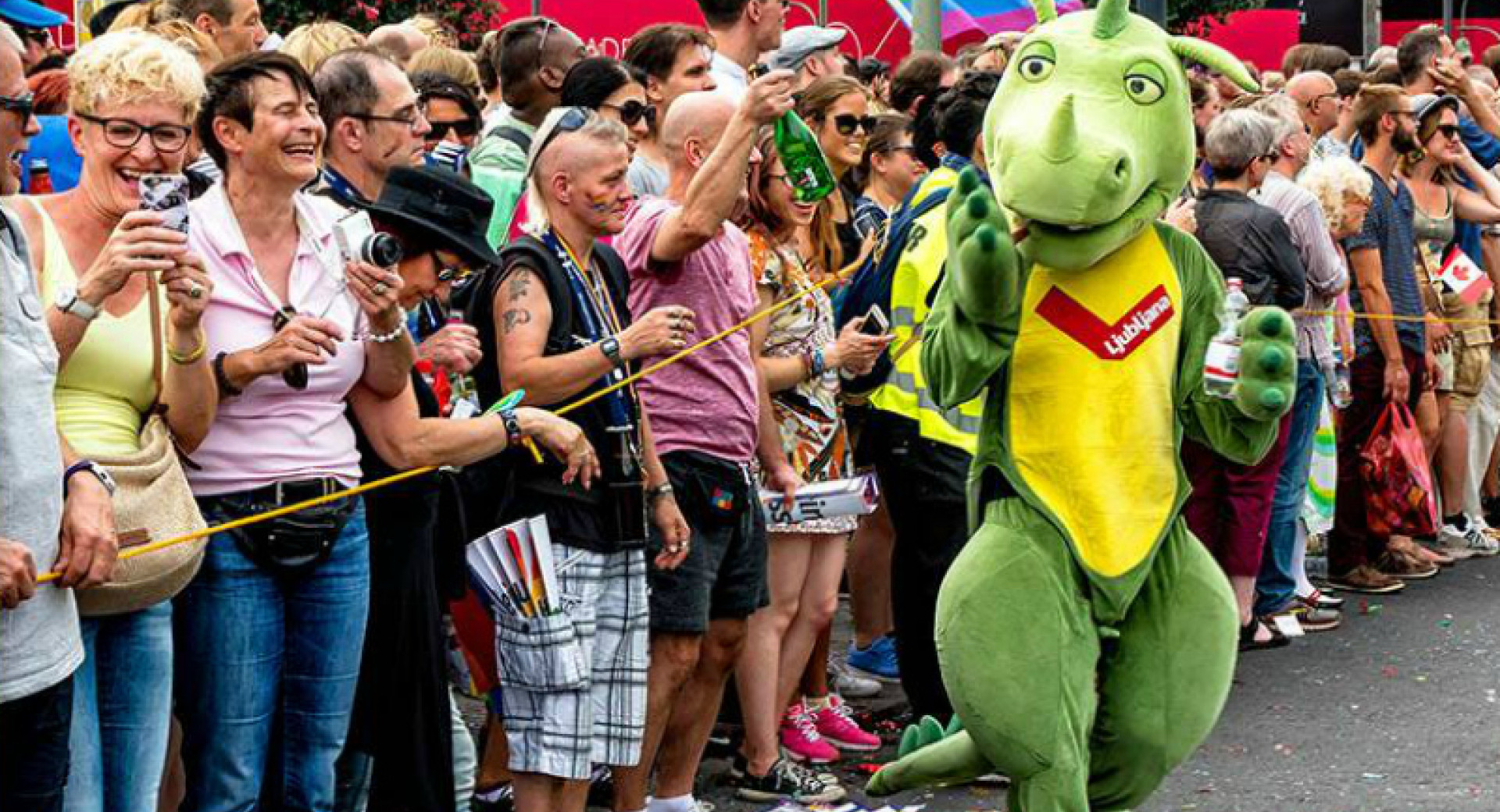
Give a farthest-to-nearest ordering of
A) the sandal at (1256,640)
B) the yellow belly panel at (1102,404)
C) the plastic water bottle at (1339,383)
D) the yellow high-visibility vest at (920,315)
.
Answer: the plastic water bottle at (1339,383)
the sandal at (1256,640)
the yellow high-visibility vest at (920,315)
the yellow belly panel at (1102,404)

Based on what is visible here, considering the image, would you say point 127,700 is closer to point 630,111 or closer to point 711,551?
point 711,551

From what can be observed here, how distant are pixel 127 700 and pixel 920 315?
10.8ft

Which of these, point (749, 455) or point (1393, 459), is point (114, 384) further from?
point (1393, 459)

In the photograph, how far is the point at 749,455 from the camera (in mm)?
6172

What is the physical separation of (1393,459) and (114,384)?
6.94 meters

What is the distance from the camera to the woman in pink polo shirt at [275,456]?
183 inches

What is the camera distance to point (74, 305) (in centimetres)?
416

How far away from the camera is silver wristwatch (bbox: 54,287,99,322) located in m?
4.15

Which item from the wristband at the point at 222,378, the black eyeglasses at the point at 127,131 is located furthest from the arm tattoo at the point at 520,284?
the black eyeglasses at the point at 127,131

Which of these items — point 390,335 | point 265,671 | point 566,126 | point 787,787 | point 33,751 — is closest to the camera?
point 33,751

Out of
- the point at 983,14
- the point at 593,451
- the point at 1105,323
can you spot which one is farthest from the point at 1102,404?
the point at 983,14

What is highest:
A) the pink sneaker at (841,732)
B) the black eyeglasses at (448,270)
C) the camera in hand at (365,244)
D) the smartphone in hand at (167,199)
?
the smartphone in hand at (167,199)

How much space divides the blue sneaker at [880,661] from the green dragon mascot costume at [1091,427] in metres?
3.14

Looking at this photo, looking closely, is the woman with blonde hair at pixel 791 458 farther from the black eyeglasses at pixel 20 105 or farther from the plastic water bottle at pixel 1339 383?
the plastic water bottle at pixel 1339 383
